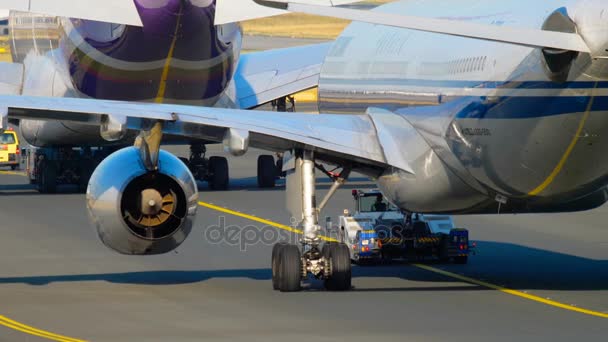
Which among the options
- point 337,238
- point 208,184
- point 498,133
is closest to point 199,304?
point 498,133

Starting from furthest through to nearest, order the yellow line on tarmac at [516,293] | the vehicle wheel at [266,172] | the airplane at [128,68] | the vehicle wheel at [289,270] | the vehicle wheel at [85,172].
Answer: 1. the vehicle wheel at [266,172]
2. the vehicle wheel at [85,172]
3. the airplane at [128,68]
4. the vehicle wheel at [289,270]
5. the yellow line on tarmac at [516,293]

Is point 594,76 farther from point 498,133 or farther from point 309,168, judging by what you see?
point 309,168

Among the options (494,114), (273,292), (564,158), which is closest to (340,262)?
(273,292)

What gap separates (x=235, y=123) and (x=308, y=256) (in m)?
2.40

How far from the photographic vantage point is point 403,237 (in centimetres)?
2519

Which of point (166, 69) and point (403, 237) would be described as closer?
point (403, 237)

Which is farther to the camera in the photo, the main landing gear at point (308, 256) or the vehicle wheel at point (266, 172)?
the vehicle wheel at point (266, 172)

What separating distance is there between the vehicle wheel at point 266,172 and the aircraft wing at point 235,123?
19555 millimetres

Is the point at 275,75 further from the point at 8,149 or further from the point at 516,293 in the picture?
the point at 516,293

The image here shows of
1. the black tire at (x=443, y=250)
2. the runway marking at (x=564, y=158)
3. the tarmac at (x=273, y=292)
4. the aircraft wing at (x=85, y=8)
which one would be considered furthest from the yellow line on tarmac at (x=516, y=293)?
the aircraft wing at (x=85, y=8)

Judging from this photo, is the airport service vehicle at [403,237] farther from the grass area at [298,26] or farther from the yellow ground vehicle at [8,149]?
the grass area at [298,26]

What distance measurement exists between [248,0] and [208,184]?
9.74 metres

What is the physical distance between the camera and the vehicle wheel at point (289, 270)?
21.2m

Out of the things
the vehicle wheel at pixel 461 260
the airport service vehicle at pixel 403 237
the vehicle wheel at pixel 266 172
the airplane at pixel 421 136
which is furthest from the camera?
the vehicle wheel at pixel 266 172
